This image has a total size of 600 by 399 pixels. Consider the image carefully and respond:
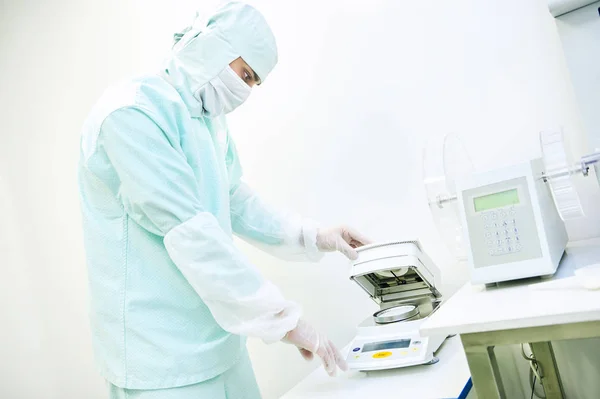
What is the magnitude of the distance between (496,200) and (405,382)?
431 millimetres

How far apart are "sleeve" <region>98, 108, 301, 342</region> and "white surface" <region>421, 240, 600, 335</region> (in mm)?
351

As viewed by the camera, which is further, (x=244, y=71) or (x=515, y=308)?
(x=244, y=71)

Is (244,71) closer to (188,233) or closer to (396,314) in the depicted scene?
(188,233)

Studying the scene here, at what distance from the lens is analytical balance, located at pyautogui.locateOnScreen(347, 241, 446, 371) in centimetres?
122

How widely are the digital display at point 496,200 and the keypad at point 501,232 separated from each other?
1 centimetres

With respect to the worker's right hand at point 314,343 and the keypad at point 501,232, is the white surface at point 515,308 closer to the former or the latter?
the keypad at point 501,232

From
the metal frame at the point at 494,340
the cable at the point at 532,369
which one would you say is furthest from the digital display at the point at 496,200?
the cable at the point at 532,369

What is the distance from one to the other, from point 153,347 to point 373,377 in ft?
1.63

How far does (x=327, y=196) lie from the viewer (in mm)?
1948

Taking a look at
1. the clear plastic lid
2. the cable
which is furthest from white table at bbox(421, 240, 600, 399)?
the cable

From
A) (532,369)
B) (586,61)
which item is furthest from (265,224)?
(586,61)

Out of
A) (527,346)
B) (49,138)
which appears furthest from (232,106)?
(49,138)

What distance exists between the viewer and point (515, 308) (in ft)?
2.98

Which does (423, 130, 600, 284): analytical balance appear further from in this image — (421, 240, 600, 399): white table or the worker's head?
the worker's head
